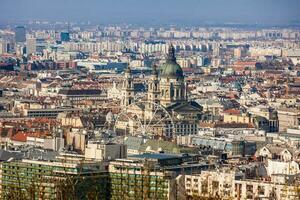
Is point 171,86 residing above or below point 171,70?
below

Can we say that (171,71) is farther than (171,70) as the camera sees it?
No

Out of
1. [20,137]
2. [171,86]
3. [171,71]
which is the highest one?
[171,71]

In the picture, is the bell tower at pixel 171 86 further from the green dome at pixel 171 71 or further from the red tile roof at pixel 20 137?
the red tile roof at pixel 20 137

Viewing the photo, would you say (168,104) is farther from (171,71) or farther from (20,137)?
(20,137)

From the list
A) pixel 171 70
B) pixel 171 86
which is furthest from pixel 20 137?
pixel 171 70

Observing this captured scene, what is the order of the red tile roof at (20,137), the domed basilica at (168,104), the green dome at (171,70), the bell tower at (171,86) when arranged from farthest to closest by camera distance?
1. the green dome at (171,70)
2. the bell tower at (171,86)
3. the domed basilica at (168,104)
4. the red tile roof at (20,137)

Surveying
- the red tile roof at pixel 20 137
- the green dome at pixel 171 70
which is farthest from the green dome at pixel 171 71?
the red tile roof at pixel 20 137

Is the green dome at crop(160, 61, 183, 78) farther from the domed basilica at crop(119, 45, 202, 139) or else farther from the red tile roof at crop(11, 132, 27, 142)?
A: the red tile roof at crop(11, 132, 27, 142)

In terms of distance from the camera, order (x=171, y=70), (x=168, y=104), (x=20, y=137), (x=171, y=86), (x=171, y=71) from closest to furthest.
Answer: (x=20, y=137) → (x=168, y=104) → (x=171, y=86) → (x=171, y=71) → (x=171, y=70)

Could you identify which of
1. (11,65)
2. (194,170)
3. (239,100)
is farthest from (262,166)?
(11,65)

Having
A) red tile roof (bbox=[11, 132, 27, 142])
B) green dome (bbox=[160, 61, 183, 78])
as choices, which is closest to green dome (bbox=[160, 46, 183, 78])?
green dome (bbox=[160, 61, 183, 78])

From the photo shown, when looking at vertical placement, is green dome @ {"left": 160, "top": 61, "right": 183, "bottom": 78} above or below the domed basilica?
above

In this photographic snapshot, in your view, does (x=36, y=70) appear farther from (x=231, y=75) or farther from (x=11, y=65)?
(x=231, y=75)
